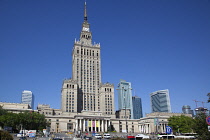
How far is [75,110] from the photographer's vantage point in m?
146

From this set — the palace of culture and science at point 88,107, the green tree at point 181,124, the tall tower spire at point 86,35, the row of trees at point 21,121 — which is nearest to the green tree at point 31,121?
the row of trees at point 21,121

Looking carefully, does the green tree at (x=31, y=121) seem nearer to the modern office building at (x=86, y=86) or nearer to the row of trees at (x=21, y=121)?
the row of trees at (x=21, y=121)

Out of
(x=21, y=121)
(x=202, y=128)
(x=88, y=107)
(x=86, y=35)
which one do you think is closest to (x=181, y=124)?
(x=88, y=107)

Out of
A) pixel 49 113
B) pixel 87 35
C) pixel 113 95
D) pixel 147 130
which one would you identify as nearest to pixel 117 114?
pixel 113 95

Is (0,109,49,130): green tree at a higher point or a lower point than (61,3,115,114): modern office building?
lower

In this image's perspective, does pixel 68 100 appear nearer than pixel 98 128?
No

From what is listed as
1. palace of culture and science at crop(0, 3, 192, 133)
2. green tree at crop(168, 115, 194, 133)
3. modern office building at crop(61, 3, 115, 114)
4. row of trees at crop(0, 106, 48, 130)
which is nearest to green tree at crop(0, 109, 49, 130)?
row of trees at crop(0, 106, 48, 130)

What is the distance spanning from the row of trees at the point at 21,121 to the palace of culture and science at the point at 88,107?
20519 mm

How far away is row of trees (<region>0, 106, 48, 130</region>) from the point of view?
9774 centimetres

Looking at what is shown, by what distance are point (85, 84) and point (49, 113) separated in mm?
36486

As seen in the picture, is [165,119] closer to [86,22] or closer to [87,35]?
[87,35]

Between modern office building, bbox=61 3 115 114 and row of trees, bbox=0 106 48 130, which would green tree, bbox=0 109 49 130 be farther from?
modern office building, bbox=61 3 115 114

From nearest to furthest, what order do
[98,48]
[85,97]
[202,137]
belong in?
[202,137]
[85,97]
[98,48]

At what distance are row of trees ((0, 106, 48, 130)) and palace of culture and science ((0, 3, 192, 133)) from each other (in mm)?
20519
